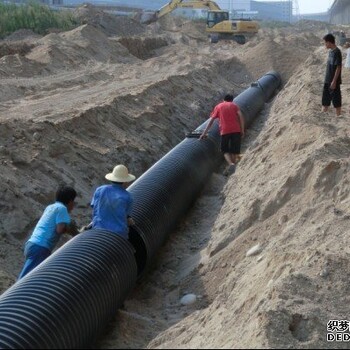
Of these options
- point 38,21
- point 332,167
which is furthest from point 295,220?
point 38,21

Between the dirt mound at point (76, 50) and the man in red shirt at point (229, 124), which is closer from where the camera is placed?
the man in red shirt at point (229, 124)

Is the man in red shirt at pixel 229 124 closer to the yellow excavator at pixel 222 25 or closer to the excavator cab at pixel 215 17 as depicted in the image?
the yellow excavator at pixel 222 25

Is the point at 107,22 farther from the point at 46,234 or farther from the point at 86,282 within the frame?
the point at 86,282

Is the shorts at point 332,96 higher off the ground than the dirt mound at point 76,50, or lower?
higher

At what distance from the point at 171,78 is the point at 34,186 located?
11.0m

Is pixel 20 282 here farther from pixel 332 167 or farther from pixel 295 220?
pixel 332 167

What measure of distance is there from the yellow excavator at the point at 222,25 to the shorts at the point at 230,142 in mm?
33105

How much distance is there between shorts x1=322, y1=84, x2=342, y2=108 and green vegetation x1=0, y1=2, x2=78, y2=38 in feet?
88.9

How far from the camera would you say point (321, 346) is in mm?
4309

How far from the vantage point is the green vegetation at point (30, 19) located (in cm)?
3666

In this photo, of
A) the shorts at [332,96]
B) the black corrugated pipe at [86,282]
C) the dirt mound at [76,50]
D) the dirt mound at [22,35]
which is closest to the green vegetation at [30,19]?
the dirt mound at [22,35]
